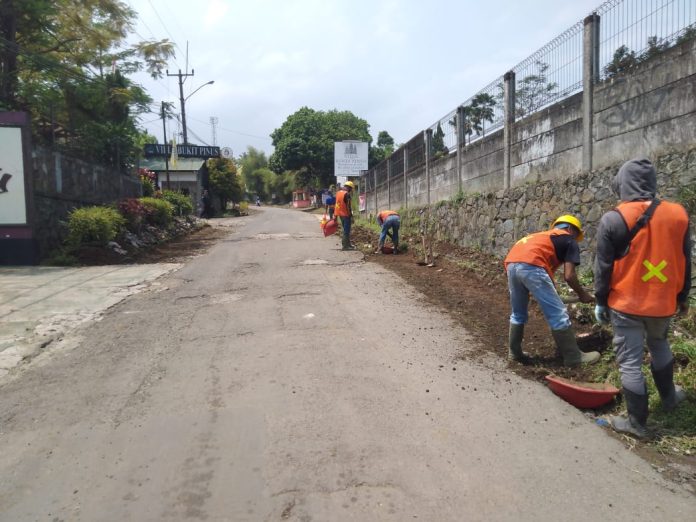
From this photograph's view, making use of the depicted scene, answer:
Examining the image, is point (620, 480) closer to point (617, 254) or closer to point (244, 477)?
point (617, 254)

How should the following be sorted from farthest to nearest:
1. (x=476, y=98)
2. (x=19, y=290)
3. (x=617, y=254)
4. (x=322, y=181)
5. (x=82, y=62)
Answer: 1. (x=322, y=181)
2. (x=82, y=62)
3. (x=476, y=98)
4. (x=19, y=290)
5. (x=617, y=254)

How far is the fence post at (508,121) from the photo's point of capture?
352 inches

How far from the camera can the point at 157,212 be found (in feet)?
63.3

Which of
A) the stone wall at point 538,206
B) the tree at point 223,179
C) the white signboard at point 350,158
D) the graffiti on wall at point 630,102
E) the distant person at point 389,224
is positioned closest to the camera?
the stone wall at point 538,206

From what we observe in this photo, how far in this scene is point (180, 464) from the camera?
3238mm

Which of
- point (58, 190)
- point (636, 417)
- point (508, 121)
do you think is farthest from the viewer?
point (58, 190)

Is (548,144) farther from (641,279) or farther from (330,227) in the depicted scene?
(330,227)

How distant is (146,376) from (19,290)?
222 inches

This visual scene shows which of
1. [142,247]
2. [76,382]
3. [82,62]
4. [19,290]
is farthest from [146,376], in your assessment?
[82,62]

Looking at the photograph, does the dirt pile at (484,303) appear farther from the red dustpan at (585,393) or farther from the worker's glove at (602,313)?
the worker's glove at (602,313)

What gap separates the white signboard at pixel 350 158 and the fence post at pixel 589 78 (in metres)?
27.3

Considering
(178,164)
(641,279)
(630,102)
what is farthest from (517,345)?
(178,164)

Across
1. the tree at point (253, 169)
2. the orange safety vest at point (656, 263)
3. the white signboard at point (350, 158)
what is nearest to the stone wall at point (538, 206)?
the orange safety vest at point (656, 263)

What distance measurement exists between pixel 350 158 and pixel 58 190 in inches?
875
